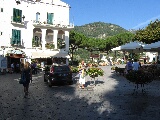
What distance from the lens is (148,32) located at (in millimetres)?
37000

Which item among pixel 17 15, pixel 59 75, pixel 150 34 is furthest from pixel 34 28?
pixel 59 75

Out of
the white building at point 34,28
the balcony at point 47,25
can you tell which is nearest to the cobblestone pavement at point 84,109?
the white building at point 34,28

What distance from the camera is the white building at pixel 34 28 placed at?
34281mm

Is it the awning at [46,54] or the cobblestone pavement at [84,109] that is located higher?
the awning at [46,54]

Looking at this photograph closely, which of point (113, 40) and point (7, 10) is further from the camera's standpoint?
Answer: point (113, 40)

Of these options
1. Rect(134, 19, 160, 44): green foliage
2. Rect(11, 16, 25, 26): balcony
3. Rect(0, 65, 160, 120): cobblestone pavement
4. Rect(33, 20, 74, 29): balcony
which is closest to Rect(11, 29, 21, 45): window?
Rect(11, 16, 25, 26): balcony

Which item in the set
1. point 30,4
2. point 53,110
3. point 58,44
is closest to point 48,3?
point 30,4

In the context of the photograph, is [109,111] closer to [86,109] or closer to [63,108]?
[86,109]

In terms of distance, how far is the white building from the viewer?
112 feet

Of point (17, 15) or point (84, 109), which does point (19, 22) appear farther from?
point (84, 109)

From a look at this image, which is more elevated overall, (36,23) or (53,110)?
(36,23)

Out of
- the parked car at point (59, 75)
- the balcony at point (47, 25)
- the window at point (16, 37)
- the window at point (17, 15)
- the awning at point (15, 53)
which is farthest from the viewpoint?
the balcony at point (47, 25)

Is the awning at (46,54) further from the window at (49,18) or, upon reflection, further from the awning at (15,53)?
the window at (49,18)

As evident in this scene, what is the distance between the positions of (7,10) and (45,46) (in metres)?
8.02
